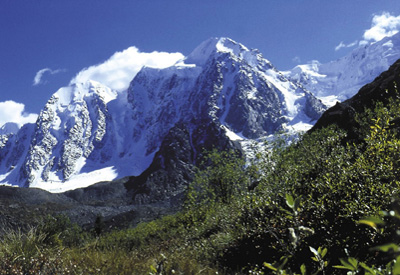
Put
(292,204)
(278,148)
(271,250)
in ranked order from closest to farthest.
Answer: (292,204) < (271,250) < (278,148)

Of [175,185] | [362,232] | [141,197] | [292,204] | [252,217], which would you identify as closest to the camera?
[292,204]

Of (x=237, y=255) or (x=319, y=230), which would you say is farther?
(x=237, y=255)

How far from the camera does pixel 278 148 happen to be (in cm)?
1694

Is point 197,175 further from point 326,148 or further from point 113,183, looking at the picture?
point 113,183

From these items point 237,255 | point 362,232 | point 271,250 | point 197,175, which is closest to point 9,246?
point 237,255

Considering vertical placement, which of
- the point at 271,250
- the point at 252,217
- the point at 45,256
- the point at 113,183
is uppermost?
the point at 113,183

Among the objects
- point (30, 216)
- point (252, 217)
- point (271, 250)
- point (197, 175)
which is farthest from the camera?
point (30, 216)

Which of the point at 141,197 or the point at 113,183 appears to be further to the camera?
the point at 113,183

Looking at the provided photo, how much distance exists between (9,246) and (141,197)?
142 meters

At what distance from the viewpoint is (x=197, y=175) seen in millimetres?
23953

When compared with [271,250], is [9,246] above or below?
above

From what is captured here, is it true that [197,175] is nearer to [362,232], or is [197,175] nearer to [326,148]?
[326,148]


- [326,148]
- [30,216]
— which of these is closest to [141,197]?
[30,216]

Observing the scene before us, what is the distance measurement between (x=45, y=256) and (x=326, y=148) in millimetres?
12564
